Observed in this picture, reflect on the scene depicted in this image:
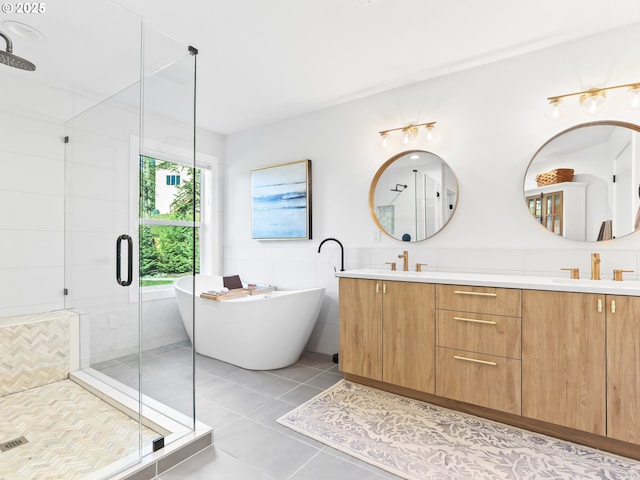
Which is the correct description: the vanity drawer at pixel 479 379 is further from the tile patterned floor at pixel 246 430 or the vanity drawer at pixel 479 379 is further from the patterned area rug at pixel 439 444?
the tile patterned floor at pixel 246 430

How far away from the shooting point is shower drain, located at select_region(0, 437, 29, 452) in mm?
1726

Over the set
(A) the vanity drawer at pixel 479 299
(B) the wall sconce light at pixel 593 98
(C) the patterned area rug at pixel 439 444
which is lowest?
(C) the patterned area rug at pixel 439 444

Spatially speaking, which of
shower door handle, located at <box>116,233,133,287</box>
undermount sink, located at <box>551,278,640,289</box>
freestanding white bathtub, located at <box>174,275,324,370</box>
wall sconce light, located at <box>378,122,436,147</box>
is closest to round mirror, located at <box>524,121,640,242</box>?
undermount sink, located at <box>551,278,640,289</box>

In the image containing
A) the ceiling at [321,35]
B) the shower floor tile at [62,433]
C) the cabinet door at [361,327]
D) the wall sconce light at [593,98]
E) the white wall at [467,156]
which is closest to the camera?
the shower floor tile at [62,433]

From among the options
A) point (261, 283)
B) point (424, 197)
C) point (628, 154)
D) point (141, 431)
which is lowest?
point (141, 431)

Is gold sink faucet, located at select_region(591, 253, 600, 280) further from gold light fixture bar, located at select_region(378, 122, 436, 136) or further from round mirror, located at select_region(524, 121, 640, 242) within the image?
gold light fixture bar, located at select_region(378, 122, 436, 136)

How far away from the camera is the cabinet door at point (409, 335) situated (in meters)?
2.30

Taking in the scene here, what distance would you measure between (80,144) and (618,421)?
3612 millimetres

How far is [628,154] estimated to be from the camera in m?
2.11

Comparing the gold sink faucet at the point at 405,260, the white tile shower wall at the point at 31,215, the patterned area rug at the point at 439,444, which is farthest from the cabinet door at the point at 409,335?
the white tile shower wall at the point at 31,215

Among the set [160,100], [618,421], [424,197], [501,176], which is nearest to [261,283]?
[424,197]

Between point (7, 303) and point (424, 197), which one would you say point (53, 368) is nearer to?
point (7, 303)

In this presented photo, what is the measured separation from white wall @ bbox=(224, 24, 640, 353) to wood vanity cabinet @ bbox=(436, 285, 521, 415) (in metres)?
0.52

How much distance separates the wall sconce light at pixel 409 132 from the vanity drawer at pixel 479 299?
1.33 metres
